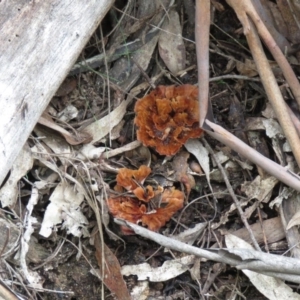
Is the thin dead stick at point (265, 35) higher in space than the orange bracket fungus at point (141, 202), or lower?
higher

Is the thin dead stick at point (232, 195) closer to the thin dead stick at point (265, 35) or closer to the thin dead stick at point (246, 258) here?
the thin dead stick at point (246, 258)

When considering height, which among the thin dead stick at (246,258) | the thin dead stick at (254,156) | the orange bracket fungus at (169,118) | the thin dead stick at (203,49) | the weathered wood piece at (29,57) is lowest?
the thin dead stick at (246,258)

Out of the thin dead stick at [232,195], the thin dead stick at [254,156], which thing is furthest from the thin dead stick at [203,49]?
the thin dead stick at [232,195]

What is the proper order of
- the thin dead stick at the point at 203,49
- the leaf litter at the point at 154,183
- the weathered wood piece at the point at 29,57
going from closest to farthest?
the weathered wood piece at the point at 29,57
the thin dead stick at the point at 203,49
the leaf litter at the point at 154,183

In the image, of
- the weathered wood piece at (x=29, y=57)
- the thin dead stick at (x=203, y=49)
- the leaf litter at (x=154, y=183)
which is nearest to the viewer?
the weathered wood piece at (x=29, y=57)

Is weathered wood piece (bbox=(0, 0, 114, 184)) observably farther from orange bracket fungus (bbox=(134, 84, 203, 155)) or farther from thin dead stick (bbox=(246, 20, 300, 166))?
thin dead stick (bbox=(246, 20, 300, 166))

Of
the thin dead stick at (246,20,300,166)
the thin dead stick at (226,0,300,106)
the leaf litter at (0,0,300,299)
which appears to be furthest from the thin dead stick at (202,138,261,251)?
the thin dead stick at (226,0,300,106)

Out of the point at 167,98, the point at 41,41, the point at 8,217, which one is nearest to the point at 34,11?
the point at 41,41
